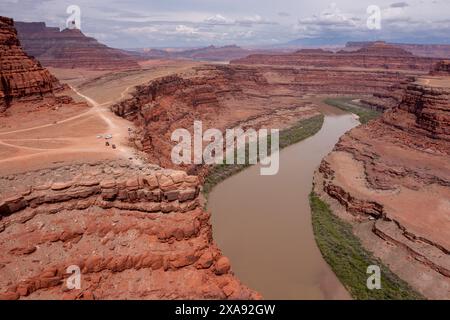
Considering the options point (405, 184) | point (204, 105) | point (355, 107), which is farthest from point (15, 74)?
point (355, 107)

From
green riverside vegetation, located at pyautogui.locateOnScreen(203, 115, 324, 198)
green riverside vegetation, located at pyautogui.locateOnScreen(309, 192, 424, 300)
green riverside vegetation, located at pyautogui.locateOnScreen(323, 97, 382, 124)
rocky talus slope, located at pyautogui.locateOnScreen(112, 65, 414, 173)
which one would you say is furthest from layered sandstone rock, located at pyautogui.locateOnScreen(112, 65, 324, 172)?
green riverside vegetation, located at pyautogui.locateOnScreen(309, 192, 424, 300)

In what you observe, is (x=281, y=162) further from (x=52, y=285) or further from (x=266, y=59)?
(x=266, y=59)

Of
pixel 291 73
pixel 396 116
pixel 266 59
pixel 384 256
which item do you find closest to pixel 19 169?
pixel 384 256

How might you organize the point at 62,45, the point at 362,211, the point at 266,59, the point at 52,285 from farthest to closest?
1. the point at 266,59
2. the point at 62,45
3. the point at 362,211
4. the point at 52,285

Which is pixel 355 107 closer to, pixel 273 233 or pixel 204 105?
pixel 204 105

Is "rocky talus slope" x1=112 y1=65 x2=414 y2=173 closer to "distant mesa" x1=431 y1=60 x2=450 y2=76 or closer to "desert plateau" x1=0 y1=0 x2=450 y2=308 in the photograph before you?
"desert plateau" x1=0 y1=0 x2=450 y2=308

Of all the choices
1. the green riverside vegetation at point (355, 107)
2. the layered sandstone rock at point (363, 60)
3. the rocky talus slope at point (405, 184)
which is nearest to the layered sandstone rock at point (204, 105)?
the green riverside vegetation at point (355, 107)

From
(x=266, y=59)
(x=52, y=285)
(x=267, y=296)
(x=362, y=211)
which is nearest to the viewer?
(x=52, y=285)
